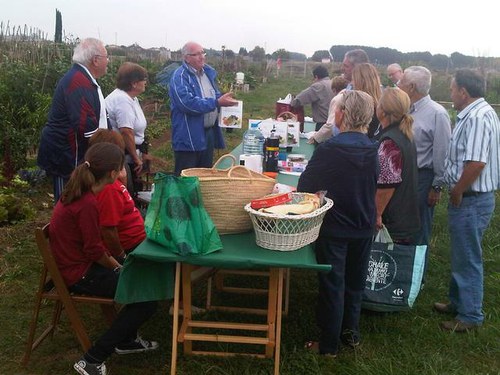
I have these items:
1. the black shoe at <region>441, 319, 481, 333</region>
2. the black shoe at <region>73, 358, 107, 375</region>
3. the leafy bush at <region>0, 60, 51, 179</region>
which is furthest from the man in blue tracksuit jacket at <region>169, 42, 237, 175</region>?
the black shoe at <region>441, 319, 481, 333</region>

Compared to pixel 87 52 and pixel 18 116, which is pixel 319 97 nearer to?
pixel 87 52

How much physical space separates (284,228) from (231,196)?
351 mm

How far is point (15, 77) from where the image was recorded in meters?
7.44

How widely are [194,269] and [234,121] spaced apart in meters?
2.32

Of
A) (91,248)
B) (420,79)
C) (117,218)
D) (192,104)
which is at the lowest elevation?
(91,248)

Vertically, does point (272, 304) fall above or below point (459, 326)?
above

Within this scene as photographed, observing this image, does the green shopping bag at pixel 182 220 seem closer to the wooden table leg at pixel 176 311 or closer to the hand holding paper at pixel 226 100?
the wooden table leg at pixel 176 311

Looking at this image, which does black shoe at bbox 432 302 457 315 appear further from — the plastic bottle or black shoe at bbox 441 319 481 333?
the plastic bottle

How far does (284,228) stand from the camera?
2604mm

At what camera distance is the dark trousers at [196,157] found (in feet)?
17.0

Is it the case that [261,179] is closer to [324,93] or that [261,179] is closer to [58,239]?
[58,239]

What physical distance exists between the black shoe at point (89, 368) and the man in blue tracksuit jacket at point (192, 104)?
262cm

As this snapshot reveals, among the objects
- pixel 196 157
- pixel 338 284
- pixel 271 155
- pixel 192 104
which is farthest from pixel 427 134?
pixel 196 157

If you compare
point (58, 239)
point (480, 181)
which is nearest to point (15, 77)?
point (58, 239)
